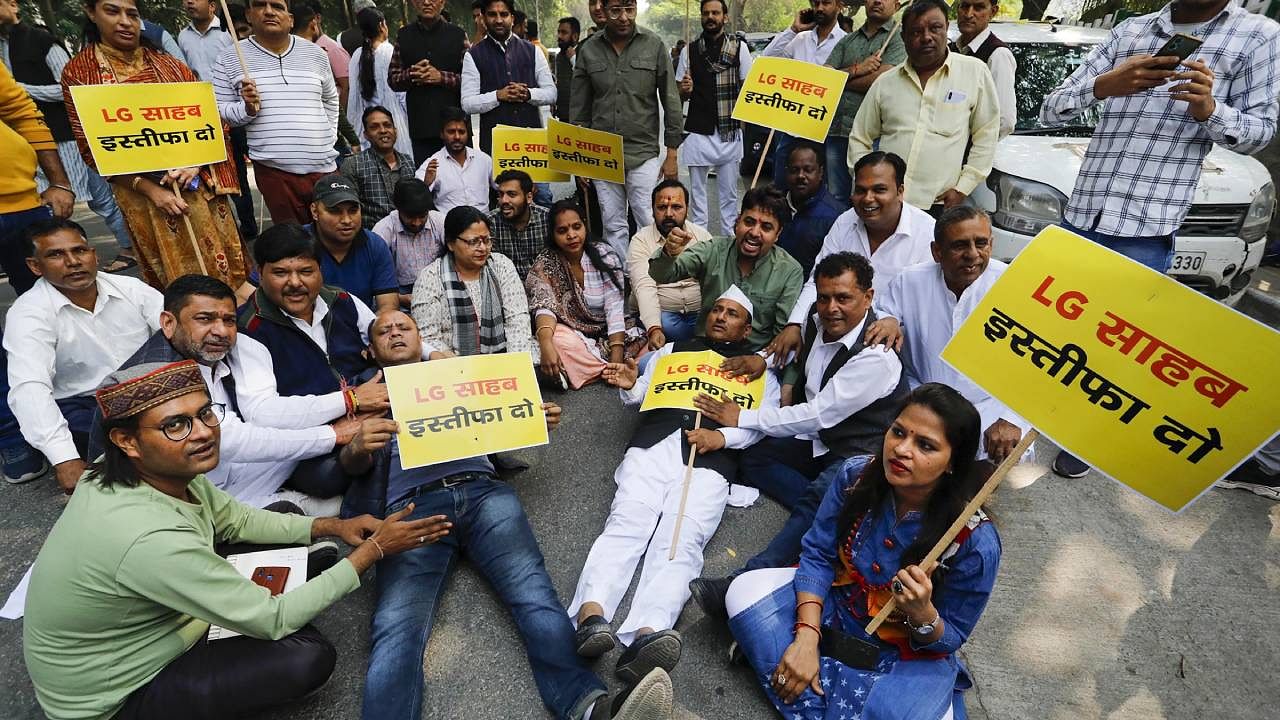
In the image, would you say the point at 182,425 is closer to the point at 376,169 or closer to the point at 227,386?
the point at 227,386

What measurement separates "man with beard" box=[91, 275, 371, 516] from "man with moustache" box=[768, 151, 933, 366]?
7.99 ft

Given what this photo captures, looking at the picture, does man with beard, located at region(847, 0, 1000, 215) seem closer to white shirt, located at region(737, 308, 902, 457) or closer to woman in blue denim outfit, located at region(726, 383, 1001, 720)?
white shirt, located at region(737, 308, 902, 457)

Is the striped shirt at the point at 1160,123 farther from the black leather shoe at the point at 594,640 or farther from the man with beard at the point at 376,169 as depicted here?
the man with beard at the point at 376,169

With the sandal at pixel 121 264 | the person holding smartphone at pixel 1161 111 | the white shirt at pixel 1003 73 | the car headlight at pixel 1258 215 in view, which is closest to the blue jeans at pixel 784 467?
the person holding smartphone at pixel 1161 111

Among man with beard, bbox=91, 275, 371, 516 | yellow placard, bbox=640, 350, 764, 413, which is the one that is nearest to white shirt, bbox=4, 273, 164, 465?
man with beard, bbox=91, 275, 371, 516

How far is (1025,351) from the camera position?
76.5 inches

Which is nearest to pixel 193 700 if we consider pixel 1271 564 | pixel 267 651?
pixel 267 651

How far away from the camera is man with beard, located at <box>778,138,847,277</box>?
460 cm

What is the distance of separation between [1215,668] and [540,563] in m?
2.67

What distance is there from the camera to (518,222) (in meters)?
4.93

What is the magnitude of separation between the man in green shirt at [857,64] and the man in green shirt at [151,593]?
14.7ft

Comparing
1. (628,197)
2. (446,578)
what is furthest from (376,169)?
(446,578)

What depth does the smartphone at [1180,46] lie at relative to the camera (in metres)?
2.86

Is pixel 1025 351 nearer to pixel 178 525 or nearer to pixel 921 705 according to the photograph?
pixel 921 705
